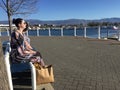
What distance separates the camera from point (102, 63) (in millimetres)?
10805

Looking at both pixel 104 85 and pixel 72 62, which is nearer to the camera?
pixel 104 85

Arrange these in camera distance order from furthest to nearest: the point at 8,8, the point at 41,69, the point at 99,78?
the point at 8,8, the point at 99,78, the point at 41,69

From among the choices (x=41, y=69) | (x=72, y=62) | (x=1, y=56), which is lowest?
(x=72, y=62)

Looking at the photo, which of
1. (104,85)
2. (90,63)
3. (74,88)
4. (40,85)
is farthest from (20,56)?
(90,63)

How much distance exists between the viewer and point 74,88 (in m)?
7.02

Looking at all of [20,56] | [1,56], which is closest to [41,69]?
[20,56]

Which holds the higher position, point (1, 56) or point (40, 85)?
point (1, 56)

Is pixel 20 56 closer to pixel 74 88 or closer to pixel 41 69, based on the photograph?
pixel 41 69

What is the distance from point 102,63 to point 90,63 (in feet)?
1.38

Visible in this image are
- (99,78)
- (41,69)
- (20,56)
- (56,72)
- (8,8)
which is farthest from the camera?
(8,8)

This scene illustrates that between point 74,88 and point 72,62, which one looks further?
point 72,62

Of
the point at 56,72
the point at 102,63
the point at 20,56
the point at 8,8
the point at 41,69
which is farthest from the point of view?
the point at 8,8

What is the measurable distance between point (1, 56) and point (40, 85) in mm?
1904

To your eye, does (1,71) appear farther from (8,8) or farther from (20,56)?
(8,8)
